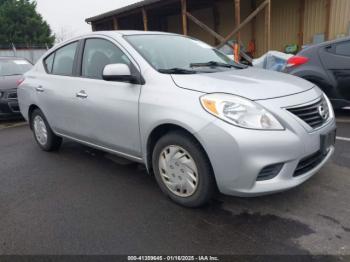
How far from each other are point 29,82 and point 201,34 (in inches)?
521

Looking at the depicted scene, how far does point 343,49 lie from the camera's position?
548cm

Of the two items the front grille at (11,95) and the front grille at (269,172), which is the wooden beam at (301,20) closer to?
the front grille at (11,95)

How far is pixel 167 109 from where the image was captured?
107 inches

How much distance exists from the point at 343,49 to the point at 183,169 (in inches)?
168

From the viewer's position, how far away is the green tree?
3266cm

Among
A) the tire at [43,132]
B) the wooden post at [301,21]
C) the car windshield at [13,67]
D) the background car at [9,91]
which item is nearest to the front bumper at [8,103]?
the background car at [9,91]

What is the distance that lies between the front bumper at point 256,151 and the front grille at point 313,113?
0.25ft

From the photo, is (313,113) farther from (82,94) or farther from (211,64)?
(82,94)

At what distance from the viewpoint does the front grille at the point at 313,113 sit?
8.42 ft

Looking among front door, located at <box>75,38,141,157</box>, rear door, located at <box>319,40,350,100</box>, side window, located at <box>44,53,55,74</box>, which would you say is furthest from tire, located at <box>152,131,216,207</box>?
rear door, located at <box>319,40,350,100</box>

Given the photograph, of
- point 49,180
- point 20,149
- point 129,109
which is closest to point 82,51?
point 129,109

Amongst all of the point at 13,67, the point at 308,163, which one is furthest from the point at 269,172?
the point at 13,67

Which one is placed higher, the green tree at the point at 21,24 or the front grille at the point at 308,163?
the green tree at the point at 21,24

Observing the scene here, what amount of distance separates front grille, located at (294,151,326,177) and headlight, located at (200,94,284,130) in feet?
1.24
